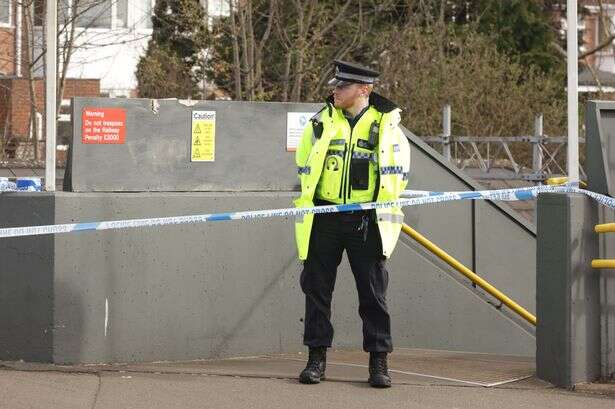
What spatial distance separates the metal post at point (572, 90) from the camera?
24.0 feet

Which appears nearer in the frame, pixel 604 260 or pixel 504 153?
pixel 604 260

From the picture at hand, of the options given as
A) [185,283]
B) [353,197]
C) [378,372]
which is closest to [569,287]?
[378,372]

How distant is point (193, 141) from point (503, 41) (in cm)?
2601

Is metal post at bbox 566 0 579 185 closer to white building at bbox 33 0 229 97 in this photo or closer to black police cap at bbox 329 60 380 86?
black police cap at bbox 329 60 380 86

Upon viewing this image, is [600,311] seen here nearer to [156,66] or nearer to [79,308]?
[79,308]

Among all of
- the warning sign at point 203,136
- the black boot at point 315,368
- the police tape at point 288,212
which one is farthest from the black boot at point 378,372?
the warning sign at point 203,136

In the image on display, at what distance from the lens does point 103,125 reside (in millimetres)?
7977

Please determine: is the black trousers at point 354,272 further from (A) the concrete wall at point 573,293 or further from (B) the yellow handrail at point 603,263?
(B) the yellow handrail at point 603,263

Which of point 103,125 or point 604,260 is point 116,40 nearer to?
point 103,125

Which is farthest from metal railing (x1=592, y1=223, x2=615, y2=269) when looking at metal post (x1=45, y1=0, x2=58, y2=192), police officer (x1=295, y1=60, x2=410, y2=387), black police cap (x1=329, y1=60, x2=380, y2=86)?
metal post (x1=45, y1=0, x2=58, y2=192)

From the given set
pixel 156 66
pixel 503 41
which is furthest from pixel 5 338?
pixel 503 41

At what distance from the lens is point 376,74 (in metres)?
7.04

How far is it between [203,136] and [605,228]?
2730 mm

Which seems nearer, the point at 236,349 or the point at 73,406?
the point at 73,406
